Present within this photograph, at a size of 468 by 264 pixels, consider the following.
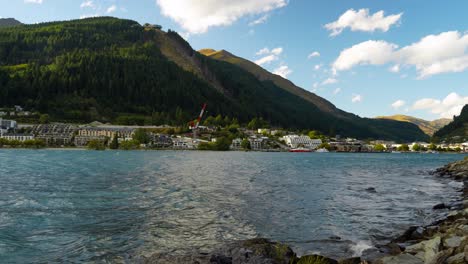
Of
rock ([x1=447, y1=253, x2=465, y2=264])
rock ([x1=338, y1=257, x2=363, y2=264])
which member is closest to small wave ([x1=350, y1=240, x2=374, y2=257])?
rock ([x1=338, y1=257, x2=363, y2=264])

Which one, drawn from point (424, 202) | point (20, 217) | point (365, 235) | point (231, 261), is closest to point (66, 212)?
point (20, 217)

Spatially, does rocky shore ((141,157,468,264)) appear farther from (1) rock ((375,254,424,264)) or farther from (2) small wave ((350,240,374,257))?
(2) small wave ((350,240,374,257))

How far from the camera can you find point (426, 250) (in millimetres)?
15531

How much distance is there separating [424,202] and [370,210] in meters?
8.70

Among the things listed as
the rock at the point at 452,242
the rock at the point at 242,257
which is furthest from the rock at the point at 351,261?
the rock at the point at 452,242

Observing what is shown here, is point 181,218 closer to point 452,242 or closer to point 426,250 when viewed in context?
point 426,250

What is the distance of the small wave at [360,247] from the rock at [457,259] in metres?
5.67

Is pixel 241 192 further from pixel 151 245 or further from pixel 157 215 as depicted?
pixel 151 245

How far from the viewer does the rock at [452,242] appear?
15.4 m

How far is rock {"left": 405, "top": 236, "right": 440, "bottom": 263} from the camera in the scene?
1459cm

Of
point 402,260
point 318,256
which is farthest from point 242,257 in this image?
point 402,260

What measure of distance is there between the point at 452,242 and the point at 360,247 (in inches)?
202

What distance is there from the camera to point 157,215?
2747 centimetres

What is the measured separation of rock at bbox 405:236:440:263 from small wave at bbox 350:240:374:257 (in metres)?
3.07
